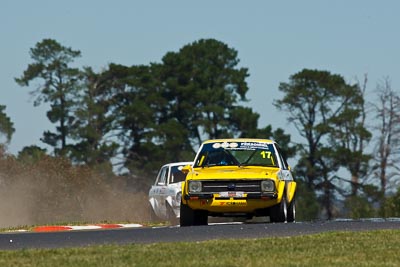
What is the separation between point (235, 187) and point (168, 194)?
9.26 metres

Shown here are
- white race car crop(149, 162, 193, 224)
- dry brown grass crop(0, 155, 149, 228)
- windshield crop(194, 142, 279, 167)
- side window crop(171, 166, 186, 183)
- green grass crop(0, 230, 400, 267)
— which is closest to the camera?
green grass crop(0, 230, 400, 267)

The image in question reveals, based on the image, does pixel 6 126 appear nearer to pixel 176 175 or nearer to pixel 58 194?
pixel 58 194

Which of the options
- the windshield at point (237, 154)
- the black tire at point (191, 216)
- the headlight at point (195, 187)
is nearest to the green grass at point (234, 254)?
the headlight at point (195, 187)

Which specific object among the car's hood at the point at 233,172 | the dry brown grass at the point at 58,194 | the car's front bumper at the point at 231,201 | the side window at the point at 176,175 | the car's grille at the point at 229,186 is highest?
the dry brown grass at the point at 58,194

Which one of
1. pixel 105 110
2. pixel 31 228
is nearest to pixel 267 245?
pixel 31 228

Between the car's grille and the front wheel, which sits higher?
the front wheel

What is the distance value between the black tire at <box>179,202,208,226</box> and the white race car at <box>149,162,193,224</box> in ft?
25.6

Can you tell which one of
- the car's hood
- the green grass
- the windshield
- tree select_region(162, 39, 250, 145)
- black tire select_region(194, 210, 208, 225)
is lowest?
the green grass

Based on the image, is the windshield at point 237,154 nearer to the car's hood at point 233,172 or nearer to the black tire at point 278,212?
the car's hood at point 233,172

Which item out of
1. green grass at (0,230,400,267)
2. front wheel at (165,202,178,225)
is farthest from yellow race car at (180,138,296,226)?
front wheel at (165,202,178,225)

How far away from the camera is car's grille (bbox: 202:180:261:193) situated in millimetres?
24250

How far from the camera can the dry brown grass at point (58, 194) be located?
2574 inches

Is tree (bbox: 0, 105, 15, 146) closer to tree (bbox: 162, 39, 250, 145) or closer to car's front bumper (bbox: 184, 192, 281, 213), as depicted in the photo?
tree (bbox: 162, 39, 250, 145)

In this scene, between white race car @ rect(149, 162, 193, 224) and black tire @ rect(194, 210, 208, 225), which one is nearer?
black tire @ rect(194, 210, 208, 225)
